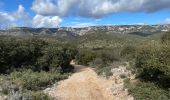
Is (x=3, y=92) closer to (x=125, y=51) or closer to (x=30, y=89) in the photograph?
(x=30, y=89)

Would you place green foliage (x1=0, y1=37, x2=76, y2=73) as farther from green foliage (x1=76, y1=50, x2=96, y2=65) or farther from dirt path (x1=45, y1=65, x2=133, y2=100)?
green foliage (x1=76, y1=50, x2=96, y2=65)

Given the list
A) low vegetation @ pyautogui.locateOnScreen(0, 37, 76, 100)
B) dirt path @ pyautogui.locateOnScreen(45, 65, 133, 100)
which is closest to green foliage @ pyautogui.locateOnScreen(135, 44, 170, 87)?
dirt path @ pyautogui.locateOnScreen(45, 65, 133, 100)

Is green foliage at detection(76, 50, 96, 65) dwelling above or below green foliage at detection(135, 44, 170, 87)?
below

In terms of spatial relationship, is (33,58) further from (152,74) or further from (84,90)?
(152,74)

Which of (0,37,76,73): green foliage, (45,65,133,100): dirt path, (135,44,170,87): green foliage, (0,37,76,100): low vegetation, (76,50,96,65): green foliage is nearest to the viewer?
(135,44,170,87): green foliage

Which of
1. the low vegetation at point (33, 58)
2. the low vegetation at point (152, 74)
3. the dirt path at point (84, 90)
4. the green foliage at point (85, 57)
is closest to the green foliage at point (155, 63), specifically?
the low vegetation at point (152, 74)

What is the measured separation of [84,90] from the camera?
71.9ft

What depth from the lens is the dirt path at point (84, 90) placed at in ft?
65.0

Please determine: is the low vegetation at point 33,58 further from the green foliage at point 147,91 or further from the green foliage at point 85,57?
the green foliage at point 85,57

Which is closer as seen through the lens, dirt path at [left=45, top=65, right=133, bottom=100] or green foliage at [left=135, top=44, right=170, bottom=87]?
green foliage at [left=135, top=44, right=170, bottom=87]

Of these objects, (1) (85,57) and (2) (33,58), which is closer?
(2) (33,58)

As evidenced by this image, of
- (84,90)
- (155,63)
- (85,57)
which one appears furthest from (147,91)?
(85,57)

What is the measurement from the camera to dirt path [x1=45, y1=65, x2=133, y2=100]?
19.8m

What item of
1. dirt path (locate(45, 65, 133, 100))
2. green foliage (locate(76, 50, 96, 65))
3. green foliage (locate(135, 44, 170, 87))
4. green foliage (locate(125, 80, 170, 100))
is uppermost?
green foliage (locate(135, 44, 170, 87))
